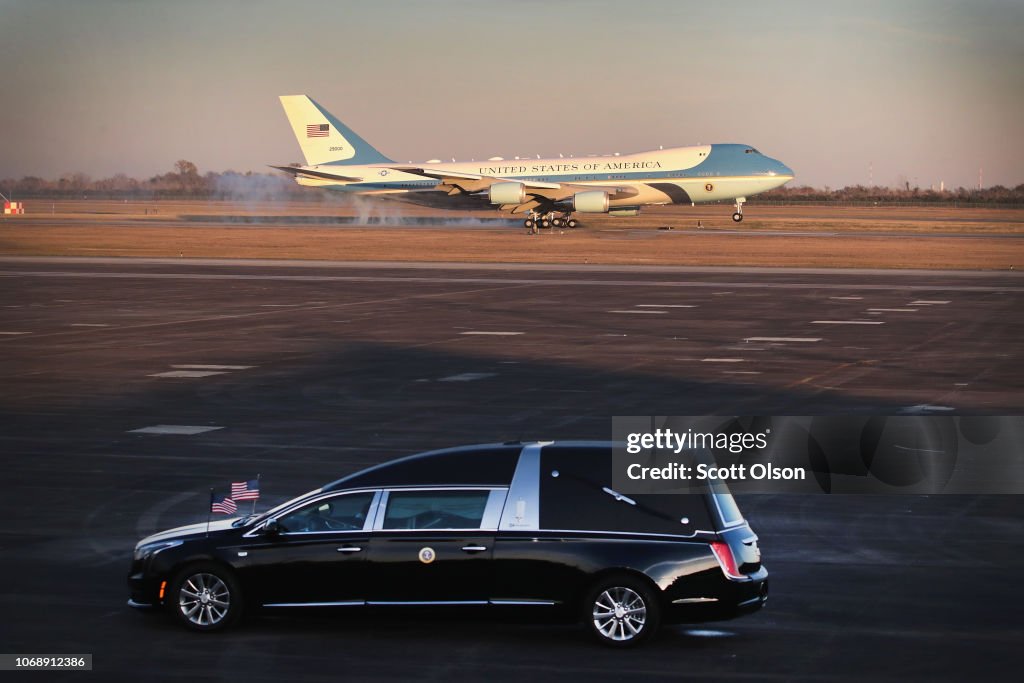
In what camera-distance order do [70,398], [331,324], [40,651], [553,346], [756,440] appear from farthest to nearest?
[331,324]
[553,346]
[70,398]
[756,440]
[40,651]

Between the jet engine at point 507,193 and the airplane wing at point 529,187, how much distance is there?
2.49 ft

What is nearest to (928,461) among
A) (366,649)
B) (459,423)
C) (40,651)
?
(459,423)

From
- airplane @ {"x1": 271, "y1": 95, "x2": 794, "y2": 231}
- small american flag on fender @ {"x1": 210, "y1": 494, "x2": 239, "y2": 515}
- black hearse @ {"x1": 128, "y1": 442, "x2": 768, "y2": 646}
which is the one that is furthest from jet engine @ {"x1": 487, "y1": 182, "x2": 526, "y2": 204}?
black hearse @ {"x1": 128, "y1": 442, "x2": 768, "y2": 646}

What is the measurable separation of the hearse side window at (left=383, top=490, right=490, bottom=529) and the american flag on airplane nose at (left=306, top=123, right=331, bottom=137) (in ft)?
279

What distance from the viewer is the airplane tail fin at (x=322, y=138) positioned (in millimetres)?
92750

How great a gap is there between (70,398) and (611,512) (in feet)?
50.8

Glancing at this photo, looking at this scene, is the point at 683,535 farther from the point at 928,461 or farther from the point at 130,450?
the point at 130,450

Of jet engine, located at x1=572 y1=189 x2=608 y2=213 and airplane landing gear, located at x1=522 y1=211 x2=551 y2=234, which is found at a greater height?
jet engine, located at x1=572 y1=189 x2=608 y2=213

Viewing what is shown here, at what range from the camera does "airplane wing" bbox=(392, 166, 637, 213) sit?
3204 inches

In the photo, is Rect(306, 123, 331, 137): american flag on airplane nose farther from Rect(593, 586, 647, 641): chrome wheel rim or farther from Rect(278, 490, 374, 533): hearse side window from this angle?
Rect(593, 586, 647, 641): chrome wheel rim

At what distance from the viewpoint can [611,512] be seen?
10.3m

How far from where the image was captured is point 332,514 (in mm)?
10570

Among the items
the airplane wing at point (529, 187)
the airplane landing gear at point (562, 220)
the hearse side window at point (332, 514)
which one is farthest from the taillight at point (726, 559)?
the airplane landing gear at point (562, 220)
